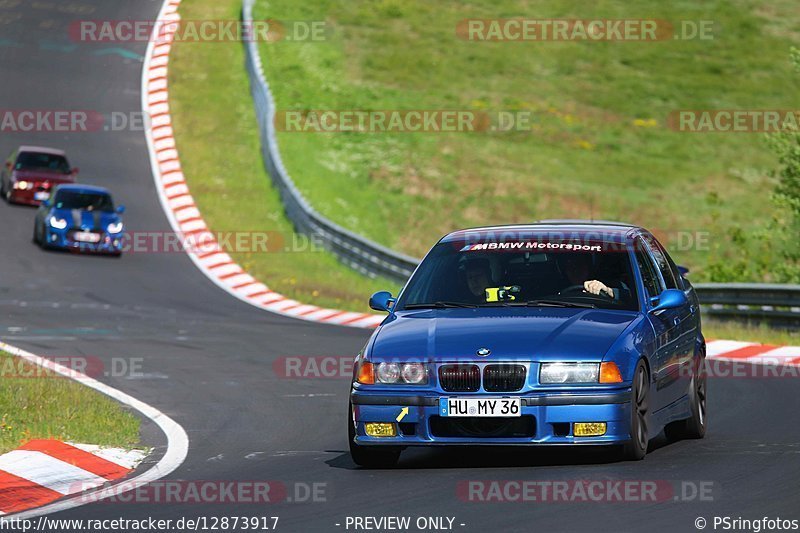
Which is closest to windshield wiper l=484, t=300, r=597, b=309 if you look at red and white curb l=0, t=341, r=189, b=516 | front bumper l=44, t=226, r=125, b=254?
red and white curb l=0, t=341, r=189, b=516

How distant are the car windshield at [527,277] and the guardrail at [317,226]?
15.3m

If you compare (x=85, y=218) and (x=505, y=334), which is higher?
(x=505, y=334)

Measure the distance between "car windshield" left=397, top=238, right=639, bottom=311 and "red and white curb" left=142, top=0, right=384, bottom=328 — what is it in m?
12.5

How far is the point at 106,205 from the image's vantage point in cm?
3094

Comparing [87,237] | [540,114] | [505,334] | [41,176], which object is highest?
[540,114]

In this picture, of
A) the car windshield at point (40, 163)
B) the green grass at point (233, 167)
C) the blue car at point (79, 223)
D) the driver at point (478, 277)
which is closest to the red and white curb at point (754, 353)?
the driver at point (478, 277)

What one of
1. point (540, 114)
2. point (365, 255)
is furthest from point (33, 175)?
point (540, 114)

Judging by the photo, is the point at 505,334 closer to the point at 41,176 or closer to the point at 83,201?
the point at 83,201

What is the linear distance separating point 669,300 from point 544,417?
5.42 feet

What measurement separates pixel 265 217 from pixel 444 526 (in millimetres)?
27841

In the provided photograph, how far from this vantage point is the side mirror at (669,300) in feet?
33.9

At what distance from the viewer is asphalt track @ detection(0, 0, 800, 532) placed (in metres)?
8.19

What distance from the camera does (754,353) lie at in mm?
18078

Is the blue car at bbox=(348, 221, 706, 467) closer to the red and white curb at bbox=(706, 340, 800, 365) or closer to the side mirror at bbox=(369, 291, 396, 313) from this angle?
the side mirror at bbox=(369, 291, 396, 313)
